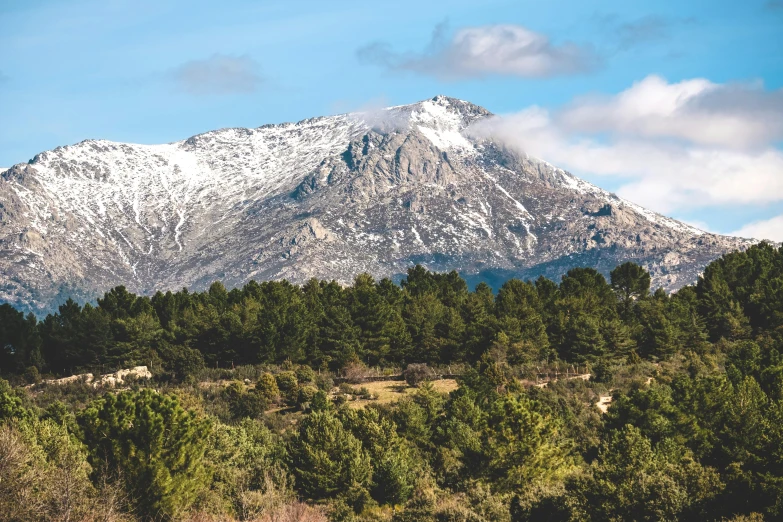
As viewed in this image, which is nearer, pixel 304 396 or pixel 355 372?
pixel 304 396

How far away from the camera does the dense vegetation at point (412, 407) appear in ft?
136

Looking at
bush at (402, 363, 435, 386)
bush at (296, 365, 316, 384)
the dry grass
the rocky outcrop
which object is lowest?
the dry grass

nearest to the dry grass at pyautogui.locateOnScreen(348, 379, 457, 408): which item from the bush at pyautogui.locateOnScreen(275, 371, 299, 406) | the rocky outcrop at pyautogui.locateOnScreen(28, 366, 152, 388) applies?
the bush at pyautogui.locateOnScreen(275, 371, 299, 406)

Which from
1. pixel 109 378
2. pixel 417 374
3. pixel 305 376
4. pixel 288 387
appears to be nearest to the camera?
pixel 288 387

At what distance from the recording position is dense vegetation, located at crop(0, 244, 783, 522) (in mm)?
41531

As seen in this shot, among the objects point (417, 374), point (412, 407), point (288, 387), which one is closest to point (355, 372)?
point (417, 374)

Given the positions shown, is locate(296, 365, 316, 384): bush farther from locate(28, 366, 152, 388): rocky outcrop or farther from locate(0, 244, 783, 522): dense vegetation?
locate(28, 366, 152, 388): rocky outcrop

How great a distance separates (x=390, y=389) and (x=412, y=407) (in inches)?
951

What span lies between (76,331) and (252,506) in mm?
69635

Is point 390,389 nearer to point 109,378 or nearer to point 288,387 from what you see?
point 288,387

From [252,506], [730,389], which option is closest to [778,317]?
[730,389]

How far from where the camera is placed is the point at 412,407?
67312 millimetres

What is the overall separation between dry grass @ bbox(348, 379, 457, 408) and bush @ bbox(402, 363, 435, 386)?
0.90 m

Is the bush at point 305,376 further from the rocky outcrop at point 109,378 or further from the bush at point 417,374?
the rocky outcrop at point 109,378
